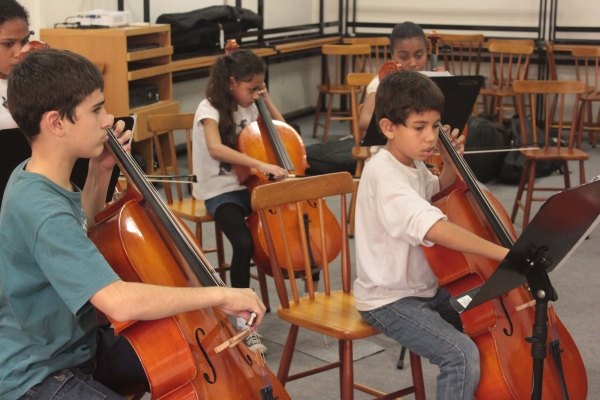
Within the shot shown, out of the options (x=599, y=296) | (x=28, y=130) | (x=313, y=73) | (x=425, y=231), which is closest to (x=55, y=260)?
(x=28, y=130)

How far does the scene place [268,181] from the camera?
2.79 m

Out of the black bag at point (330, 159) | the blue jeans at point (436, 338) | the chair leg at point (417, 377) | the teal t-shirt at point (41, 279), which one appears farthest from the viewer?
the black bag at point (330, 159)

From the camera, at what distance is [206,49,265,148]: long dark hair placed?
2922mm

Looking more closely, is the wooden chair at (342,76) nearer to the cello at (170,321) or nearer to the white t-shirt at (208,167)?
the white t-shirt at (208,167)

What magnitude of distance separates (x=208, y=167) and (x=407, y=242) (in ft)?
4.06

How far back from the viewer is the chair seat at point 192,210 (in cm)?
296

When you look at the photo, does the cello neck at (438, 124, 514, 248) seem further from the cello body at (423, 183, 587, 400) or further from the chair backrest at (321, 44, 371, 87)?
the chair backrest at (321, 44, 371, 87)

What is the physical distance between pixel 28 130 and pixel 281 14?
223 inches

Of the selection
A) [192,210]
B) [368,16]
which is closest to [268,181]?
[192,210]

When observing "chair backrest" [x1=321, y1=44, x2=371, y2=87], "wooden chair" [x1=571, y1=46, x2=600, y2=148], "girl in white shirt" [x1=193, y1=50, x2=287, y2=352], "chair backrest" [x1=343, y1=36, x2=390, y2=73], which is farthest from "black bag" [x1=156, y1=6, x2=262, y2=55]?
"wooden chair" [x1=571, y1=46, x2=600, y2=148]

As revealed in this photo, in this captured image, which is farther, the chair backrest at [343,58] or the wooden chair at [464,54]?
the wooden chair at [464,54]

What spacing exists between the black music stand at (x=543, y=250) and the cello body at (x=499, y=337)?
0.16 metres

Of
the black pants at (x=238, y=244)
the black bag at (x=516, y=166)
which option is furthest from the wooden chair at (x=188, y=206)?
the black bag at (x=516, y=166)

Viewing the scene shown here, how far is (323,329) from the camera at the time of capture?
6.58 ft
